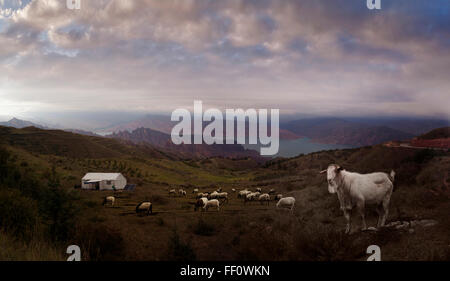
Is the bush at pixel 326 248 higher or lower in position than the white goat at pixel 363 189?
lower

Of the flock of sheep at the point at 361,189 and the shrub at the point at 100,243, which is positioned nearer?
the shrub at the point at 100,243

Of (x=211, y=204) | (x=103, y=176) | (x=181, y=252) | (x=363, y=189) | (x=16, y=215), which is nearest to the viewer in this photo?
(x=181, y=252)

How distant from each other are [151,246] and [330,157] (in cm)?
5052

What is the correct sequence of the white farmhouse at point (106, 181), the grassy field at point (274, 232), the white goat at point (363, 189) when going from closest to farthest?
the grassy field at point (274, 232) < the white goat at point (363, 189) < the white farmhouse at point (106, 181)

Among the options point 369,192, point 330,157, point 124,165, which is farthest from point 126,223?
point 330,157

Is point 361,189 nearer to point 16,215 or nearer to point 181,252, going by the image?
point 181,252

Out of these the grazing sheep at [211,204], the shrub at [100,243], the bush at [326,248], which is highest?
the bush at [326,248]

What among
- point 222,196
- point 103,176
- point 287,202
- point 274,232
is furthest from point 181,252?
point 103,176

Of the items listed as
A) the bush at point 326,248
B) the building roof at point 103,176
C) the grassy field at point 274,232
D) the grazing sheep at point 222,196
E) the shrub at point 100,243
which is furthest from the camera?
the grazing sheep at point 222,196

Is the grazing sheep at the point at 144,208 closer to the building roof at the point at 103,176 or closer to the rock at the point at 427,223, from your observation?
the building roof at the point at 103,176

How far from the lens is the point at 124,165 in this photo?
77.9 ft

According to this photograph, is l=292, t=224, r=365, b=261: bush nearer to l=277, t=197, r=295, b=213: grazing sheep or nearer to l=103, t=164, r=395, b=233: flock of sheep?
l=103, t=164, r=395, b=233: flock of sheep

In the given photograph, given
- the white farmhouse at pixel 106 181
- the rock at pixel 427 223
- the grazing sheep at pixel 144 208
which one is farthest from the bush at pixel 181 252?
the white farmhouse at pixel 106 181
